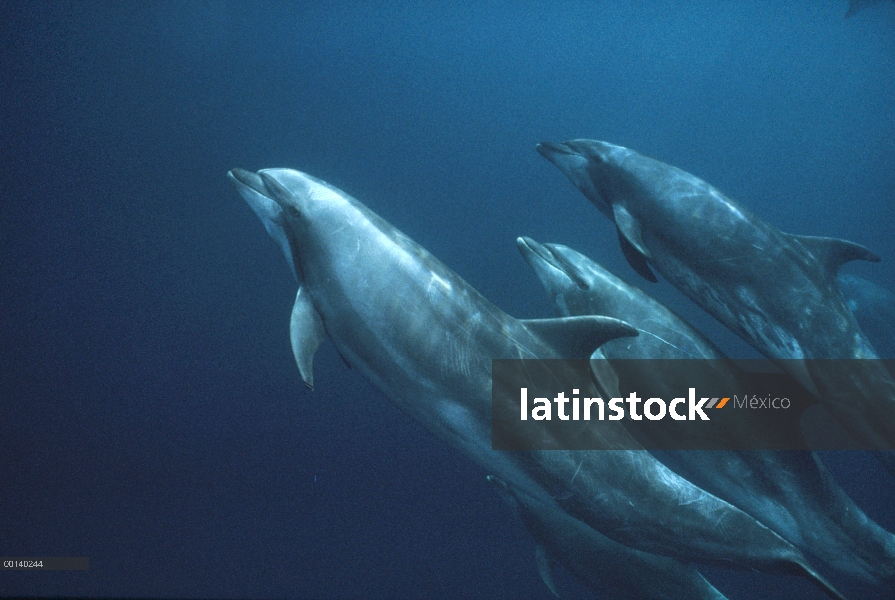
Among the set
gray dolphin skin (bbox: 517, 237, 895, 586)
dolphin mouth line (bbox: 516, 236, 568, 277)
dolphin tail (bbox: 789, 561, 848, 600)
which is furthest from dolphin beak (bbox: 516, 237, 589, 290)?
Result: dolphin tail (bbox: 789, 561, 848, 600)

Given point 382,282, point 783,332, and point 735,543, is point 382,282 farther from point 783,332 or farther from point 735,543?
point 783,332

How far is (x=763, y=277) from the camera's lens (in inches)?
162

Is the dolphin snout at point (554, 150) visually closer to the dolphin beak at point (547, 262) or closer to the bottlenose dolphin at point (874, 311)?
the dolphin beak at point (547, 262)

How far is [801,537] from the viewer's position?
412 centimetres

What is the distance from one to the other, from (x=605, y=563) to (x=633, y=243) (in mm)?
3451

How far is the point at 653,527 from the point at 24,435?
473 inches

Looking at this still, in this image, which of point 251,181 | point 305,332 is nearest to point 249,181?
point 251,181

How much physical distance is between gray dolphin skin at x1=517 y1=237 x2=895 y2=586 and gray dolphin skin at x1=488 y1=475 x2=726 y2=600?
1254mm

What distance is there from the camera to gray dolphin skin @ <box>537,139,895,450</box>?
12.6 ft

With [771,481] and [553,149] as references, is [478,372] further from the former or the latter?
[553,149]

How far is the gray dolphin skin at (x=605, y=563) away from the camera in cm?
505

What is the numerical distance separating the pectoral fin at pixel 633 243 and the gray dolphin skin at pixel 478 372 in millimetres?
1730

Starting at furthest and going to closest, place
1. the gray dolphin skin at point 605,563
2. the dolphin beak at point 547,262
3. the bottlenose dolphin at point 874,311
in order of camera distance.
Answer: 1. the bottlenose dolphin at point 874,311
2. the gray dolphin skin at point 605,563
3. the dolphin beak at point 547,262

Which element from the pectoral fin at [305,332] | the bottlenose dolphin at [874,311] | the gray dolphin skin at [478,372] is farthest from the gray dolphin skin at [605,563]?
the bottlenose dolphin at [874,311]
